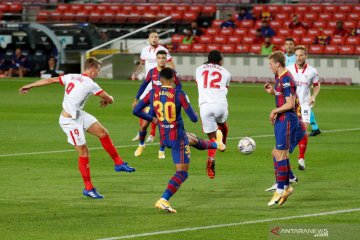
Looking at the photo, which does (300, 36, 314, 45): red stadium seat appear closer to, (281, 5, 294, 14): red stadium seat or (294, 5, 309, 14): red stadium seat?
(294, 5, 309, 14): red stadium seat

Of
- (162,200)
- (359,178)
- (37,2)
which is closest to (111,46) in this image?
(37,2)

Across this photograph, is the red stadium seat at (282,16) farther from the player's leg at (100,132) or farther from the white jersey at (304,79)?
the player's leg at (100,132)

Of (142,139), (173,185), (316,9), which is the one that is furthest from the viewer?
(316,9)

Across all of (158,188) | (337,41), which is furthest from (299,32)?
(158,188)

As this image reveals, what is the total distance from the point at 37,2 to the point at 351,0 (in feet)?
53.5

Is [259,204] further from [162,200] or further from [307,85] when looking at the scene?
[307,85]

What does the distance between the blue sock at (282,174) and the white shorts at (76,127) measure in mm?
2858

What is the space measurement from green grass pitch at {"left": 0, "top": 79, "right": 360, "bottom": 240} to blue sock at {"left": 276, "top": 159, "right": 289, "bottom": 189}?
33cm

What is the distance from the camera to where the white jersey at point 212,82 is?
17969 mm

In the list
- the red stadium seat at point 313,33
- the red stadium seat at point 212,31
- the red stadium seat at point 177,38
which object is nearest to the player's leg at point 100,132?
the red stadium seat at point 313,33

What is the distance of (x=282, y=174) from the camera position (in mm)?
14047

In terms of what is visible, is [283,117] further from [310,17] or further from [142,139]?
[310,17]

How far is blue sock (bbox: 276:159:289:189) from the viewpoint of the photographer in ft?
46.0

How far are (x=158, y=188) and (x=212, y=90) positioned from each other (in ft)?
9.98
